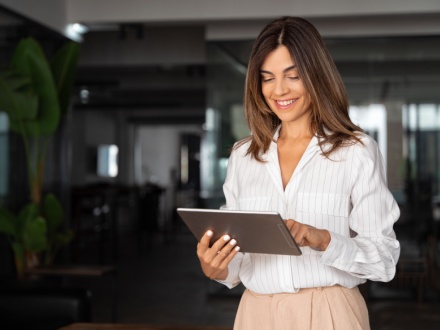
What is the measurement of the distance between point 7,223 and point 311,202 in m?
3.33

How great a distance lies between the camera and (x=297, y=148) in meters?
1.69

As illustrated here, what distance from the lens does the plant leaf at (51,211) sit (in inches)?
193

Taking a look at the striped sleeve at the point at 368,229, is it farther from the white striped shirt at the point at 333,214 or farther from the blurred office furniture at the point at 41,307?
the blurred office furniture at the point at 41,307

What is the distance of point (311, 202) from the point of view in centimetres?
158

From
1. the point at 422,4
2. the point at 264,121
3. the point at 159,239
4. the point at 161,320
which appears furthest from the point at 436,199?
the point at 159,239

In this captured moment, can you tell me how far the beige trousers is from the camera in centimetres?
152

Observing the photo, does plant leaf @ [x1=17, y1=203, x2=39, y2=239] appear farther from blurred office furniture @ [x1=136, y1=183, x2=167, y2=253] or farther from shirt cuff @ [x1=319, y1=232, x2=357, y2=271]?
blurred office furniture @ [x1=136, y1=183, x2=167, y2=253]

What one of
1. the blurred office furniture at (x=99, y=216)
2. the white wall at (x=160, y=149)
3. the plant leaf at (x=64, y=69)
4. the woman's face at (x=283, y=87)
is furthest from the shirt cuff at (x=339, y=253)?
the white wall at (x=160, y=149)

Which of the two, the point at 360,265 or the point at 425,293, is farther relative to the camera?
the point at 425,293

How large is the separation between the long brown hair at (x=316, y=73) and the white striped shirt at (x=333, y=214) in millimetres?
39

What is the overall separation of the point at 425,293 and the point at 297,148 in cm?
487

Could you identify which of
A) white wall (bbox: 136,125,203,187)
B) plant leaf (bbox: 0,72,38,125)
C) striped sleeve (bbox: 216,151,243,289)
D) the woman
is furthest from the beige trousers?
white wall (bbox: 136,125,203,187)

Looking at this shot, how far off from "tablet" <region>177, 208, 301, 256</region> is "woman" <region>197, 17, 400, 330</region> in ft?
0.08

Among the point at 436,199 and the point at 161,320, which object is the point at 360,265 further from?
the point at 436,199
